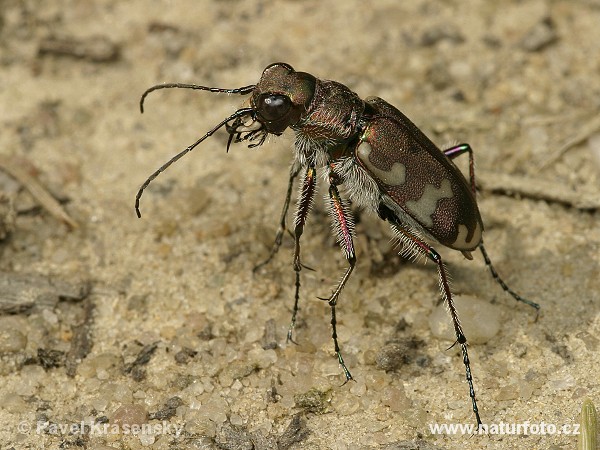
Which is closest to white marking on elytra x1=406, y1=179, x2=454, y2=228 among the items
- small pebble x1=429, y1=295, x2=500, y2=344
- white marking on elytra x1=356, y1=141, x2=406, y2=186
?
white marking on elytra x1=356, y1=141, x2=406, y2=186

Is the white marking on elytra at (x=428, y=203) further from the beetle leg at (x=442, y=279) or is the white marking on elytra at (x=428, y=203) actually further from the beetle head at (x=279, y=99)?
the beetle head at (x=279, y=99)

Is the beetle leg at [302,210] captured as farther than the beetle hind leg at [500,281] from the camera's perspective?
No

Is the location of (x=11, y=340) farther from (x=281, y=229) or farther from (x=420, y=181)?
(x=420, y=181)

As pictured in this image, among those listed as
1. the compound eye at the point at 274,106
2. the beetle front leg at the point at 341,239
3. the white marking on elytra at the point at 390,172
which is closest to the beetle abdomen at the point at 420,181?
the white marking on elytra at the point at 390,172

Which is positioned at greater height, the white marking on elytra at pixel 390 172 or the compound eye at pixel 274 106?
the compound eye at pixel 274 106

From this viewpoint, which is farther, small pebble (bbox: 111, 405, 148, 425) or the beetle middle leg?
the beetle middle leg

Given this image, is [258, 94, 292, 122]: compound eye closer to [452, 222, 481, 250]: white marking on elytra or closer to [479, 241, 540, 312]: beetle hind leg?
[452, 222, 481, 250]: white marking on elytra
